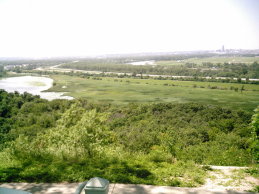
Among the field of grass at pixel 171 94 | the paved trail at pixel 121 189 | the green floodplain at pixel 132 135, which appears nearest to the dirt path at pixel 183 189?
the paved trail at pixel 121 189

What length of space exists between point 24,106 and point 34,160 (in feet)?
110

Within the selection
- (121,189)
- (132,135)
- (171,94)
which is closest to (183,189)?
(121,189)

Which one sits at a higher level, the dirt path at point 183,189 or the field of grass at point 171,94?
the dirt path at point 183,189

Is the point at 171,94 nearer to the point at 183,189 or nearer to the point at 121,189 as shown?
the point at 183,189

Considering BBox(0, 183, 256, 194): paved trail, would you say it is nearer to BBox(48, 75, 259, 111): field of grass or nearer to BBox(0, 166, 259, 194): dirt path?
BBox(0, 166, 259, 194): dirt path

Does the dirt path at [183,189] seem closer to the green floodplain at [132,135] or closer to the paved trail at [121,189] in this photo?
the paved trail at [121,189]

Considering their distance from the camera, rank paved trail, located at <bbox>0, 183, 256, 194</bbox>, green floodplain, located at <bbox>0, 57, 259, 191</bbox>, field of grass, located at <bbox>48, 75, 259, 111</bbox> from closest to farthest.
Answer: paved trail, located at <bbox>0, 183, 256, 194</bbox>, green floodplain, located at <bbox>0, 57, 259, 191</bbox>, field of grass, located at <bbox>48, 75, 259, 111</bbox>

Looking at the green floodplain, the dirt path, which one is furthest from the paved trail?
the green floodplain

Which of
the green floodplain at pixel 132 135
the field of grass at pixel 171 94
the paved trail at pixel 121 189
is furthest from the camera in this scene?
the field of grass at pixel 171 94

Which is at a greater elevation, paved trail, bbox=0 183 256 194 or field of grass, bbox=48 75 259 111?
paved trail, bbox=0 183 256 194

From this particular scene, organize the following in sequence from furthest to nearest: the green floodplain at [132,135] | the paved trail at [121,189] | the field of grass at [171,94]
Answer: the field of grass at [171,94] < the green floodplain at [132,135] < the paved trail at [121,189]

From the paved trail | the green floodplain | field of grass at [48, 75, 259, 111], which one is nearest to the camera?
the paved trail

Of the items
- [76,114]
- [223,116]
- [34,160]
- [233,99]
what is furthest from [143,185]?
[233,99]

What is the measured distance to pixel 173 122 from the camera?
90.2ft
